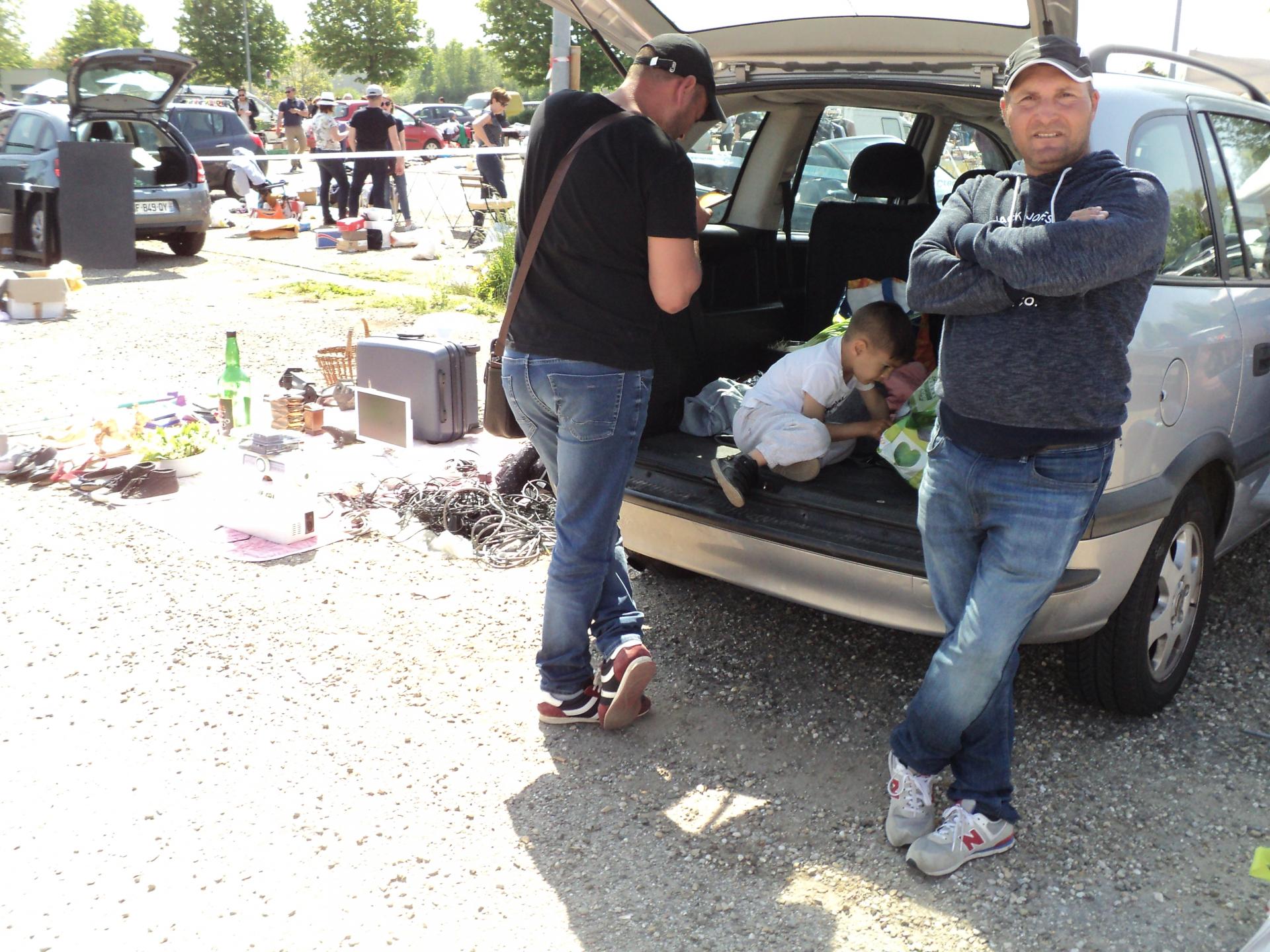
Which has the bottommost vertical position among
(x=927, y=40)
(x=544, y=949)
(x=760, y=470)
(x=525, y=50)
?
(x=544, y=949)

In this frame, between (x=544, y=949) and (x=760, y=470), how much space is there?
1.63 meters

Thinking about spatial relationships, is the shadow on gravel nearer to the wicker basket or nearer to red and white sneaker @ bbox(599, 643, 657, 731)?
red and white sneaker @ bbox(599, 643, 657, 731)

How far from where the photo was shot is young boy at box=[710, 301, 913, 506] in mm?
3684

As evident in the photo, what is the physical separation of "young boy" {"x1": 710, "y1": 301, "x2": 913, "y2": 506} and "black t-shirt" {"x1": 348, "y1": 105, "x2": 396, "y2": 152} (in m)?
12.7

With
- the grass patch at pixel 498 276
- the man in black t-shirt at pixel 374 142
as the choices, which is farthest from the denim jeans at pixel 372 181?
the grass patch at pixel 498 276

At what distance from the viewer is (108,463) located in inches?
236

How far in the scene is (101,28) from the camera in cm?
7300

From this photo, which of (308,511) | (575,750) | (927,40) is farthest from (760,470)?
(308,511)

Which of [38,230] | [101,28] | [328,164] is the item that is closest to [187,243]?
[38,230]

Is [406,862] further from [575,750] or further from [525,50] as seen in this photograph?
[525,50]

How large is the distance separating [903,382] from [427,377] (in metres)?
2.98

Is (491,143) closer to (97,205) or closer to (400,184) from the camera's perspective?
(400,184)

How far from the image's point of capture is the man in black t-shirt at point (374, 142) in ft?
50.4

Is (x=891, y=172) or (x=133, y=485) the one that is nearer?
(x=891, y=172)
